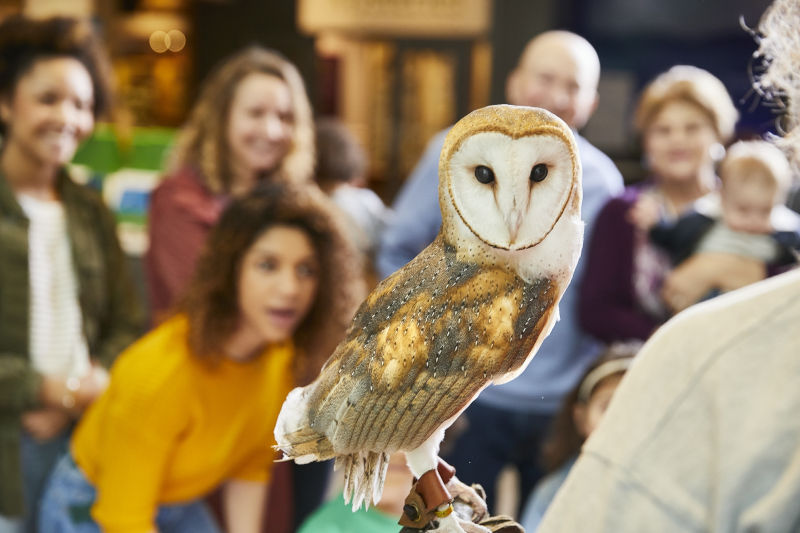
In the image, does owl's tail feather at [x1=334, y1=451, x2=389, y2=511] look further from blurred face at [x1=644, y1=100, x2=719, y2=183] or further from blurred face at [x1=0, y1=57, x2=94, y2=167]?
blurred face at [x1=0, y1=57, x2=94, y2=167]

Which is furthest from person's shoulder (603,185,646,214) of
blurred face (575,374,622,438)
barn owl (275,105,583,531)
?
barn owl (275,105,583,531)

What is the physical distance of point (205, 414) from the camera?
4.29 ft

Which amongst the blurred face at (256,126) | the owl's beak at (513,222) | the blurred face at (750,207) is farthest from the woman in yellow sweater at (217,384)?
the owl's beak at (513,222)

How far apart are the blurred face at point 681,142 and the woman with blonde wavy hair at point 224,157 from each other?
68 centimetres

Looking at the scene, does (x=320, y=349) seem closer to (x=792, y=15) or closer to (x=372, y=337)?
(x=372, y=337)

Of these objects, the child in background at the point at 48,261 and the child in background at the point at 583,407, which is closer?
the child in background at the point at 583,407

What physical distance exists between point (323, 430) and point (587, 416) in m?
0.67

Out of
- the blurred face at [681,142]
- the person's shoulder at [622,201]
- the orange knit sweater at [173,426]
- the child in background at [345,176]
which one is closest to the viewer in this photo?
the person's shoulder at [622,201]

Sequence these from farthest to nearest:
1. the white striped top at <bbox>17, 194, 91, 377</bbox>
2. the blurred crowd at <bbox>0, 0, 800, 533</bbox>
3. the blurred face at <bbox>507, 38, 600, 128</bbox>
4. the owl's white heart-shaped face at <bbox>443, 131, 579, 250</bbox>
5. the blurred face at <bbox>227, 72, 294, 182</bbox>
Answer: the blurred face at <bbox>227, 72, 294, 182</bbox> → the white striped top at <bbox>17, 194, 91, 377</bbox> → the blurred crowd at <bbox>0, 0, 800, 533</bbox> → the blurred face at <bbox>507, 38, 600, 128</bbox> → the owl's white heart-shaped face at <bbox>443, 131, 579, 250</bbox>

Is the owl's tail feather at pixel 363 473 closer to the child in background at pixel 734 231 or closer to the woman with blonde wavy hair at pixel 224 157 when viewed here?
the child in background at pixel 734 231

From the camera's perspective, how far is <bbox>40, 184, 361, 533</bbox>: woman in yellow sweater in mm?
1189

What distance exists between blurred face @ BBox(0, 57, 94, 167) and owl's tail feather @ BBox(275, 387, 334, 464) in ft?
4.23

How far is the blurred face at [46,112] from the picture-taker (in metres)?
1.63

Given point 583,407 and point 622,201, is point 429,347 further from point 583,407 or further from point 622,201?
point 622,201
